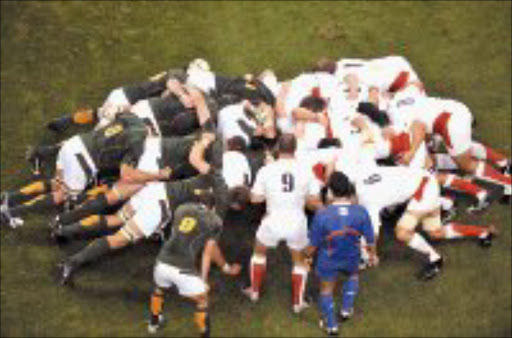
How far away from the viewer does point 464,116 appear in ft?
33.4

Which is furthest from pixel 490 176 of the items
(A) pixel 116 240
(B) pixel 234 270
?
(A) pixel 116 240

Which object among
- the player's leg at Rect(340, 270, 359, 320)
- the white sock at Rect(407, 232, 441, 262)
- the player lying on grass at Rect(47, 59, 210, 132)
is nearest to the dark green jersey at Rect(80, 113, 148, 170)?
the player lying on grass at Rect(47, 59, 210, 132)

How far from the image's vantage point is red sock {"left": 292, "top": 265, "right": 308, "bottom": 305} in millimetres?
9266

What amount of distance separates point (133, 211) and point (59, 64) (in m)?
3.39

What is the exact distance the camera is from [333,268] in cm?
895

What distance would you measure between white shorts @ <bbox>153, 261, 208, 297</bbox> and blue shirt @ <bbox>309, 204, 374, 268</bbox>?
3.83ft

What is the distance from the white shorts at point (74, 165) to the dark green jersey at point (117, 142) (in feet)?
0.19

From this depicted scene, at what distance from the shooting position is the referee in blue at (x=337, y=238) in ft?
28.7

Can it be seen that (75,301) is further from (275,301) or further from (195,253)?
(275,301)

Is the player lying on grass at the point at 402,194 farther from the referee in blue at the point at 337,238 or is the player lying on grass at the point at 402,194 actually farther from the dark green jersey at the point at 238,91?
the dark green jersey at the point at 238,91

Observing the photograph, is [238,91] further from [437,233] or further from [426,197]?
[437,233]

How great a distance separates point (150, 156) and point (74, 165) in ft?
2.65

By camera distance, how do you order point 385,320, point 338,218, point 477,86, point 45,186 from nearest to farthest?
point 338,218
point 385,320
point 45,186
point 477,86

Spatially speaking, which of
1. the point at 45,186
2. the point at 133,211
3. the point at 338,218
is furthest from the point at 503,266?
the point at 45,186
